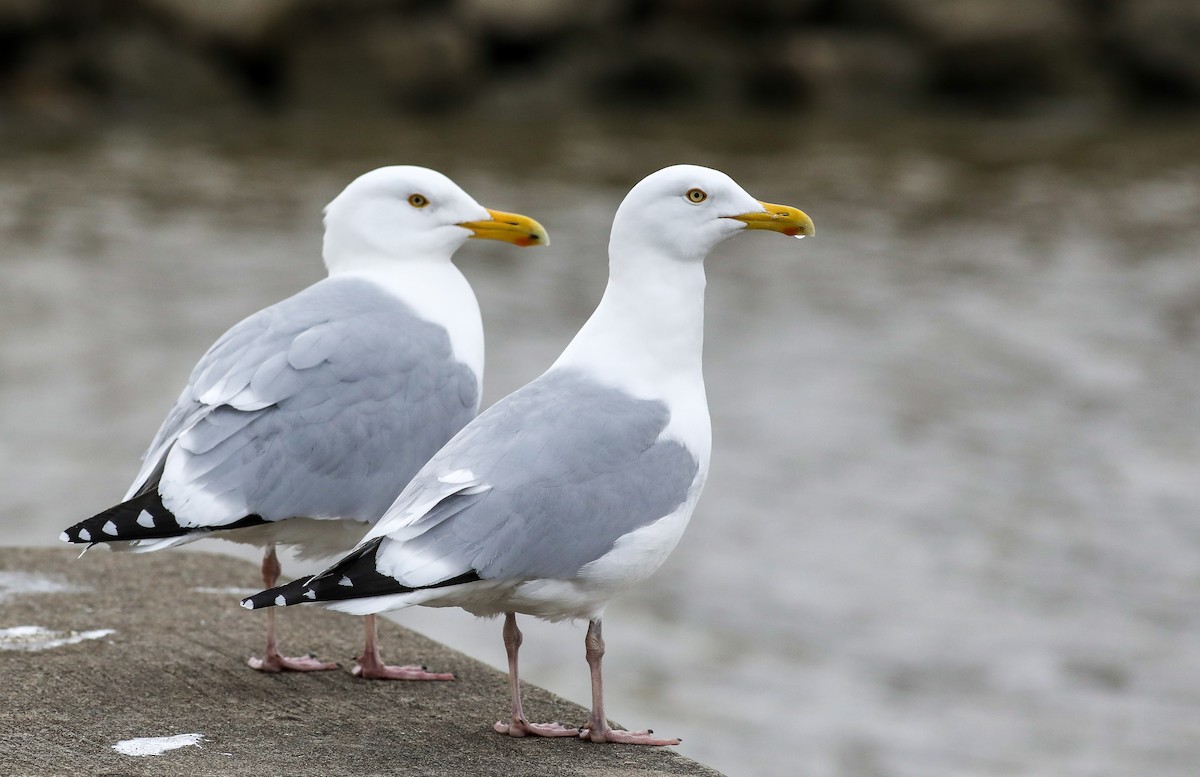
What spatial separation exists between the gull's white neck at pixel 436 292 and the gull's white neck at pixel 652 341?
1.94ft

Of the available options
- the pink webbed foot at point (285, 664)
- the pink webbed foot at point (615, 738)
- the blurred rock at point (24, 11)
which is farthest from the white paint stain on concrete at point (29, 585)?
the blurred rock at point (24, 11)

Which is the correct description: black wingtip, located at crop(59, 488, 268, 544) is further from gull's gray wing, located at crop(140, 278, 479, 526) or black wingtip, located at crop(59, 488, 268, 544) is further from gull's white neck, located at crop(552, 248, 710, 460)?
gull's white neck, located at crop(552, 248, 710, 460)

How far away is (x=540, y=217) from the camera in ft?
52.1

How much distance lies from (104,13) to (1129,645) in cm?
1729

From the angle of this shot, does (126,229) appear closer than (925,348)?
No

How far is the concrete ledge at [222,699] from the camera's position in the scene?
11.9 ft

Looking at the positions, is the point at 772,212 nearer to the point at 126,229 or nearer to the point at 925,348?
the point at 925,348

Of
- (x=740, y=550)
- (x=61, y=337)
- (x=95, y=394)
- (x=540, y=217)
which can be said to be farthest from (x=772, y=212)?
(x=540, y=217)

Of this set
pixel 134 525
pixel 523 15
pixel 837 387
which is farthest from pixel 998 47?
pixel 134 525

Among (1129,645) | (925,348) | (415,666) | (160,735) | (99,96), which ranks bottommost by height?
(160,735)

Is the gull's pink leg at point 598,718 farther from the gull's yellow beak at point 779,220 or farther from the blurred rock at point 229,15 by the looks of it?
the blurred rock at point 229,15

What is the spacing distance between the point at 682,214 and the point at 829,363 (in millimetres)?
8565

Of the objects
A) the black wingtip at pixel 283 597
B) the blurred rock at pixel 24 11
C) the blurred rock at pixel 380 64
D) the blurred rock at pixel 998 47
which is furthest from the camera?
the blurred rock at pixel 380 64

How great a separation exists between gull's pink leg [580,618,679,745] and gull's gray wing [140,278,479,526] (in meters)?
0.72
